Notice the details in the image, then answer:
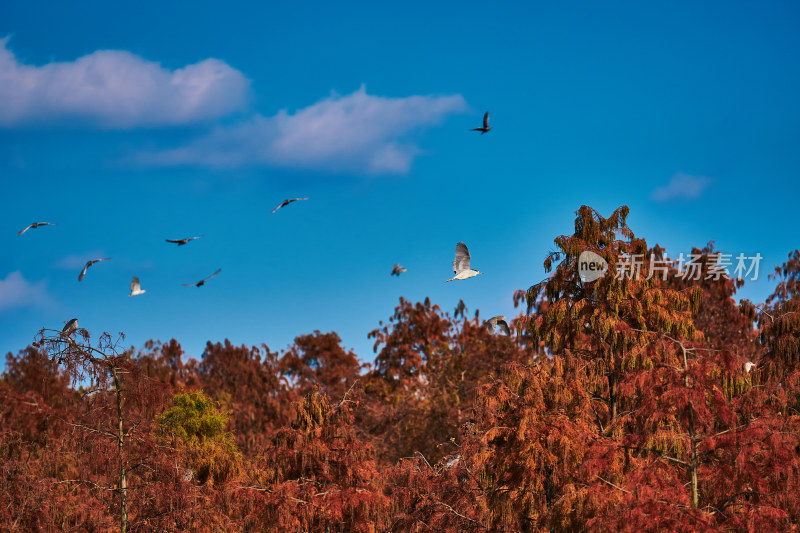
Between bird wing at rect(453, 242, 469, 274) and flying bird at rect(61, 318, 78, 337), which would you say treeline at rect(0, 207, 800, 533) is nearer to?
flying bird at rect(61, 318, 78, 337)

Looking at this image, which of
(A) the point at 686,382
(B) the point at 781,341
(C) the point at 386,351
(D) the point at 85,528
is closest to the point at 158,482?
(D) the point at 85,528

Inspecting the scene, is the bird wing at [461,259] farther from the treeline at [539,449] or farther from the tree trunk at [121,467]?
the tree trunk at [121,467]

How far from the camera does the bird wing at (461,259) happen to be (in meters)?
19.2

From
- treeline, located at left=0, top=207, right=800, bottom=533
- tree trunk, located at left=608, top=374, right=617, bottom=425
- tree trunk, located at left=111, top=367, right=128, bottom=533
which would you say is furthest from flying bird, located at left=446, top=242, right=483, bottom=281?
tree trunk, located at left=111, top=367, right=128, bottom=533

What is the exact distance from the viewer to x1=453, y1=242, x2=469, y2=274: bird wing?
19.2 m

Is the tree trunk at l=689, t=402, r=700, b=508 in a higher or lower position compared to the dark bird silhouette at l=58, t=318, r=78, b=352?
lower

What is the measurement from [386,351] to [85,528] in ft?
112

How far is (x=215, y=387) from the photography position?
176ft

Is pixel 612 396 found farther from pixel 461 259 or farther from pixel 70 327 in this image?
pixel 70 327

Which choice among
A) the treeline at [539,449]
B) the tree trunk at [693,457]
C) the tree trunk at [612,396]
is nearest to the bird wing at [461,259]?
the treeline at [539,449]

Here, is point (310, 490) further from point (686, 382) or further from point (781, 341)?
point (781, 341)

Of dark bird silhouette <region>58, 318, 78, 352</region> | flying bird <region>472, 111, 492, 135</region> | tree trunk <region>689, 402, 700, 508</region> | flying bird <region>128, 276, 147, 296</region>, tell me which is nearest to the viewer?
tree trunk <region>689, 402, 700, 508</region>

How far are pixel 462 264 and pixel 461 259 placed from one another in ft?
0.40

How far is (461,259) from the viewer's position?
63.5 feet
